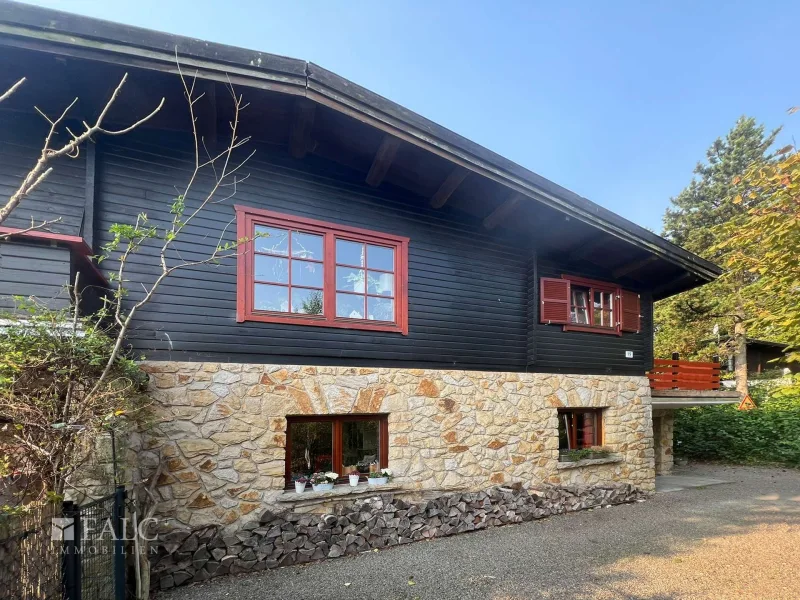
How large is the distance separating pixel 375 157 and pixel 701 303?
18.3 metres

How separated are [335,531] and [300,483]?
2.30 feet

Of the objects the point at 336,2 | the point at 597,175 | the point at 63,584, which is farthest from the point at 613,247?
the point at 597,175

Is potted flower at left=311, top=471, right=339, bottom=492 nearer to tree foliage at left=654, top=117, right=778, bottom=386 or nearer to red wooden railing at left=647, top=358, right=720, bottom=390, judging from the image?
red wooden railing at left=647, top=358, right=720, bottom=390

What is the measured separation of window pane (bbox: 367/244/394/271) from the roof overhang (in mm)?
6714

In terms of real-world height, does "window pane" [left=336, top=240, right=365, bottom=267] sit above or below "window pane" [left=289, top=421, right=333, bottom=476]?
above

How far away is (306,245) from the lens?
628cm

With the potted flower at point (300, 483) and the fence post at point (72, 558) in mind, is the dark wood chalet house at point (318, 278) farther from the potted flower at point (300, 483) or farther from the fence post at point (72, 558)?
the fence post at point (72, 558)

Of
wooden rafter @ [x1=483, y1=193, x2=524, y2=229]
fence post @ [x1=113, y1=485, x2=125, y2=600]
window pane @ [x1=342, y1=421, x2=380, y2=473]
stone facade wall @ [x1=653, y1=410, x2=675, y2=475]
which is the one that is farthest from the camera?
stone facade wall @ [x1=653, y1=410, x2=675, y2=475]

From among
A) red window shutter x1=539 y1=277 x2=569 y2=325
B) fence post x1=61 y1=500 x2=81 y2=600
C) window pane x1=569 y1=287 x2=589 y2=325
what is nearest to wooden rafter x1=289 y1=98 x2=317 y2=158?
red window shutter x1=539 y1=277 x2=569 y2=325

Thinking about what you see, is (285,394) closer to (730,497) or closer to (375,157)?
(375,157)

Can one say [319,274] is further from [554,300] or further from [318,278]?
[554,300]

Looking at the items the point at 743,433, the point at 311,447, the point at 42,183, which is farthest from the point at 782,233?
the point at 743,433

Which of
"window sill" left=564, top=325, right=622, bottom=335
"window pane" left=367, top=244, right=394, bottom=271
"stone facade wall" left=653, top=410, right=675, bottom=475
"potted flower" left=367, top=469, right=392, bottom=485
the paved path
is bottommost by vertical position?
the paved path

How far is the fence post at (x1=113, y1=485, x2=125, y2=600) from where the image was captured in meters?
3.66
